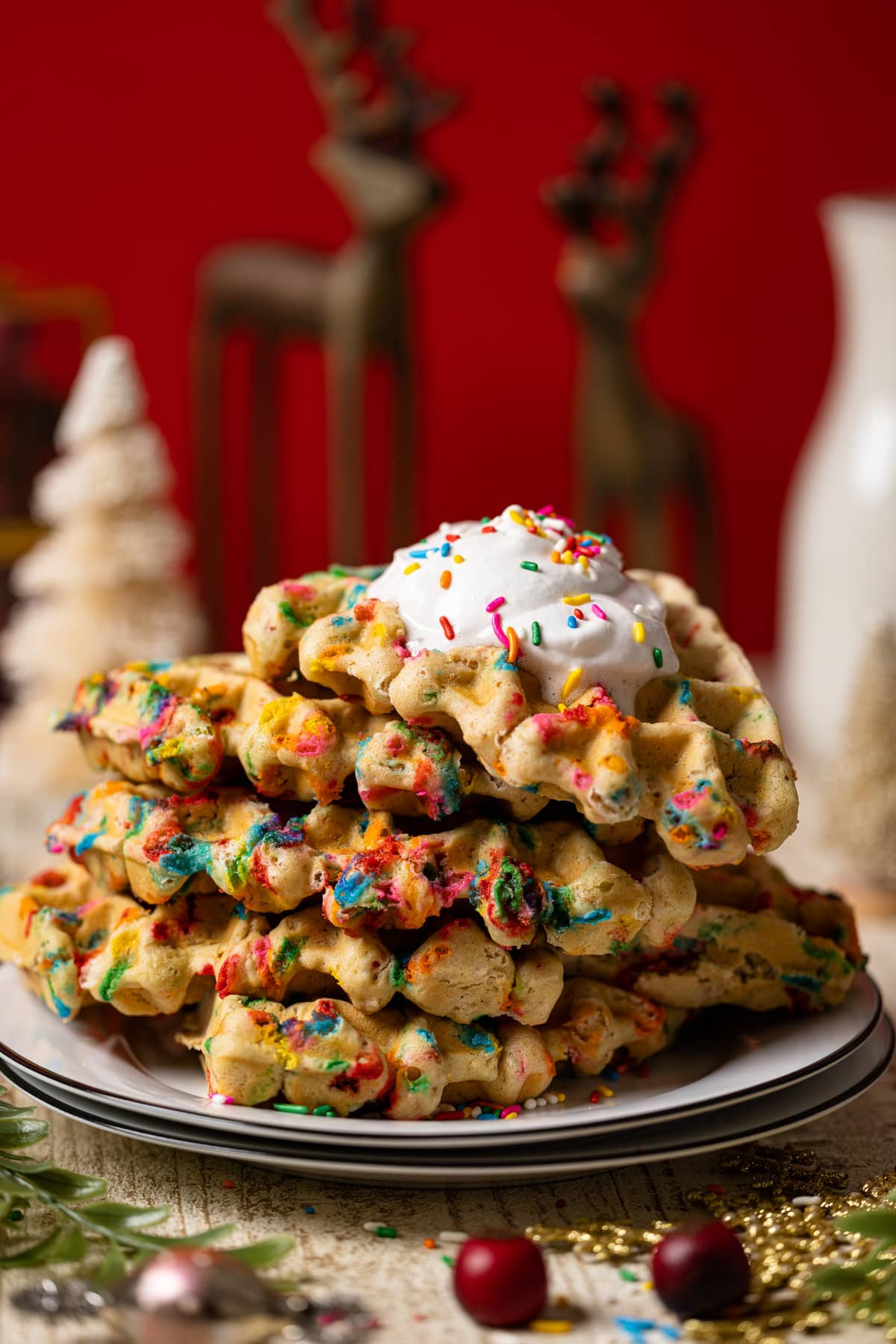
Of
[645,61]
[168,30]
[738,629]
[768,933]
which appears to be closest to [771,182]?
[645,61]

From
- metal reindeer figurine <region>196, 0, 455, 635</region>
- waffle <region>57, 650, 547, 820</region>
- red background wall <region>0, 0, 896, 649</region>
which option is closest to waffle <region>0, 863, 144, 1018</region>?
waffle <region>57, 650, 547, 820</region>

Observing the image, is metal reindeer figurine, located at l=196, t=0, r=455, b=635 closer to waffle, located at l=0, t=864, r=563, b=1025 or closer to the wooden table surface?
waffle, located at l=0, t=864, r=563, b=1025

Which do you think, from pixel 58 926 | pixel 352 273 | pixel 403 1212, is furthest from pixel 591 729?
pixel 352 273

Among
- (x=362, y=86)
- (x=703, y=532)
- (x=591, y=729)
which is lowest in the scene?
(x=703, y=532)

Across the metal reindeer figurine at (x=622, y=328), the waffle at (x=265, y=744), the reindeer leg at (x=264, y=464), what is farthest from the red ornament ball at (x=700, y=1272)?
the reindeer leg at (x=264, y=464)

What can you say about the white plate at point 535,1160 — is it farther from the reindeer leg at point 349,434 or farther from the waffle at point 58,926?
the reindeer leg at point 349,434

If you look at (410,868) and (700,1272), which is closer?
(700,1272)

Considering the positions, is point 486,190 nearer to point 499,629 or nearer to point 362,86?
→ point 362,86
